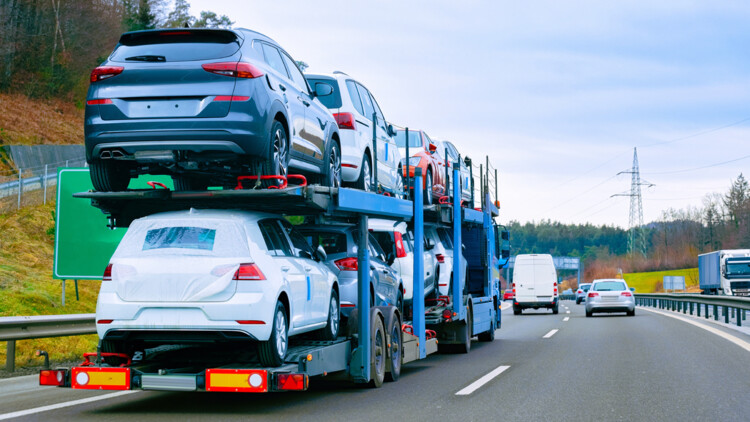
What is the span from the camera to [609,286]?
34531 millimetres

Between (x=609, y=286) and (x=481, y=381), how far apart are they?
24.1 metres

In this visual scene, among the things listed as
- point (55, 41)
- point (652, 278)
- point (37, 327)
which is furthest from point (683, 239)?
point (37, 327)

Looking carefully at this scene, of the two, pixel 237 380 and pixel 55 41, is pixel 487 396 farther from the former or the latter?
pixel 55 41

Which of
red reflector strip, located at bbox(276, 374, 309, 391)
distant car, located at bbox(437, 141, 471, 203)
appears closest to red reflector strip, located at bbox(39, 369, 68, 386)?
red reflector strip, located at bbox(276, 374, 309, 391)

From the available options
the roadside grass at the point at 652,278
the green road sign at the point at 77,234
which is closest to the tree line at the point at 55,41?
the green road sign at the point at 77,234

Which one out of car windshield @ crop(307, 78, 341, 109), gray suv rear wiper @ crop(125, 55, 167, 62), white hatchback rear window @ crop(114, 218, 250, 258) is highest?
car windshield @ crop(307, 78, 341, 109)

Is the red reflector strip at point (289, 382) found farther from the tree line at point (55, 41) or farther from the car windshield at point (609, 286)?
the tree line at point (55, 41)

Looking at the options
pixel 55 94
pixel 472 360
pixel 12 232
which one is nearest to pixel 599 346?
pixel 472 360

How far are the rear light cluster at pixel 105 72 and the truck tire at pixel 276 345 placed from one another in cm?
259

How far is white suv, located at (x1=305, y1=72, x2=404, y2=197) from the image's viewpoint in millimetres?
12297

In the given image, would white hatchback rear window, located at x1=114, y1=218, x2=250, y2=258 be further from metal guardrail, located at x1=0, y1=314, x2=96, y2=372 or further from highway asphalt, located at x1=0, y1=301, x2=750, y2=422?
metal guardrail, located at x1=0, y1=314, x2=96, y2=372

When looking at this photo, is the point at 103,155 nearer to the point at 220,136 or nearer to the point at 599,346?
the point at 220,136

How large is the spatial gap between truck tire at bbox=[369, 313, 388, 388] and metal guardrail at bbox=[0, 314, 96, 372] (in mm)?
4209

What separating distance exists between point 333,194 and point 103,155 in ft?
7.37
